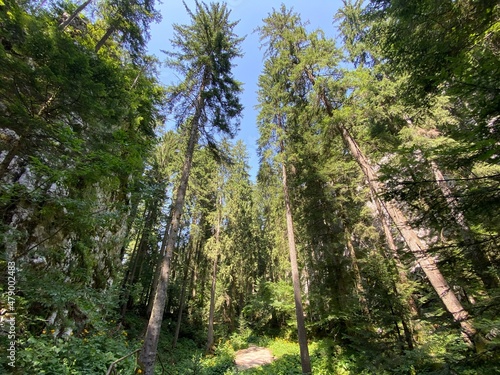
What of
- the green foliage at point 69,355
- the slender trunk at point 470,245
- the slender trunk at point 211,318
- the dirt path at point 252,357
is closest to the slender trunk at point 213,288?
the slender trunk at point 211,318

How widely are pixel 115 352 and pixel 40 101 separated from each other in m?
5.93

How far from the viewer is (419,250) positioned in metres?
2.84

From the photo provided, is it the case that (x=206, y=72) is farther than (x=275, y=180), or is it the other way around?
(x=275, y=180)

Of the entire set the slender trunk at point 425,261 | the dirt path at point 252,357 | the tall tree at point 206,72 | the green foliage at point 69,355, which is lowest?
the dirt path at point 252,357

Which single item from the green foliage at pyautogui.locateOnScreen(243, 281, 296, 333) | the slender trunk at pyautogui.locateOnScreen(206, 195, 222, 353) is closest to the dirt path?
the slender trunk at pyautogui.locateOnScreen(206, 195, 222, 353)

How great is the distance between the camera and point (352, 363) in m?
8.27

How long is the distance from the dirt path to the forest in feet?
2.54

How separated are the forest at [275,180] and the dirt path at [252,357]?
0.78 metres

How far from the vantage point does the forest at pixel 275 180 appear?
3166mm

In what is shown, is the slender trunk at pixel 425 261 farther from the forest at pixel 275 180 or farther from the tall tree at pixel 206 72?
the tall tree at pixel 206 72

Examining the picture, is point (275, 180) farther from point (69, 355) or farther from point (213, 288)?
point (69, 355)

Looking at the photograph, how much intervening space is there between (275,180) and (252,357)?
9.88m

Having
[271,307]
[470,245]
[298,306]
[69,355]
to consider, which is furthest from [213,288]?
[470,245]

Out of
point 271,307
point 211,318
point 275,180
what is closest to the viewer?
point 275,180
